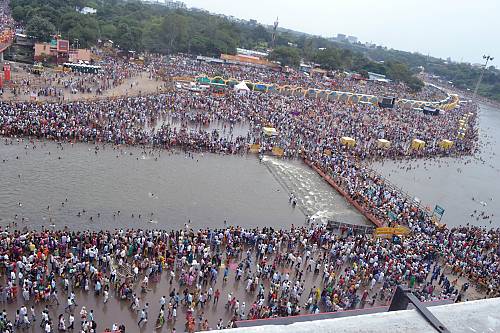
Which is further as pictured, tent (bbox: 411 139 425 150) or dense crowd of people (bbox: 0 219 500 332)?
tent (bbox: 411 139 425 150)

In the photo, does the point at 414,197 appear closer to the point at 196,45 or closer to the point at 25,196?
the point at 25,196

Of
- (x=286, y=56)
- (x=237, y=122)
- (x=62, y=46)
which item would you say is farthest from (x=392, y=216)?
(x=286, y=56)

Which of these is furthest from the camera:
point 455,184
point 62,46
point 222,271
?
point 62,46

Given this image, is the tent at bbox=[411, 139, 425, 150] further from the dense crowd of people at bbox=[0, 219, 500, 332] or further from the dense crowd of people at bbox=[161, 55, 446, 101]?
the dense crowd of people at bbox=[161, 55, 446, 101]

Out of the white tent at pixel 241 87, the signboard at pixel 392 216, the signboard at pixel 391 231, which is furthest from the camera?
the white tent at pixel 241 87

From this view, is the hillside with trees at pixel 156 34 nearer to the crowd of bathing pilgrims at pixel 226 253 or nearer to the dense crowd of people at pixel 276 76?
the dense crowd of people at pixel 276 76

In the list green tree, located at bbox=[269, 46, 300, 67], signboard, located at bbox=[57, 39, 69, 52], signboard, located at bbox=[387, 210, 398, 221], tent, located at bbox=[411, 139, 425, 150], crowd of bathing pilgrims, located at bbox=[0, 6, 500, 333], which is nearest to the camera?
crowd of bathing pilgrims, located at bbox=[0, 6, 500, 333]

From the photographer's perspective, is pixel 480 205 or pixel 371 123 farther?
pixel 371 123

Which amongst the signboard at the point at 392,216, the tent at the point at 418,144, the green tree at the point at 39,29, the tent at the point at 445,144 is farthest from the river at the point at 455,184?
the green tree at the point at 39,29

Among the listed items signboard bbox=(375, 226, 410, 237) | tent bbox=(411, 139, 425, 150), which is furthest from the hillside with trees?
signboard bbox=(375, 226, 410, 237)

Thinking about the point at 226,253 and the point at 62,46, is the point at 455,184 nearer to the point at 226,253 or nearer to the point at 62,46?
the point at 226,253

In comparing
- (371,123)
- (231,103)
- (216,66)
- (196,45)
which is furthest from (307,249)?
(196,45)
